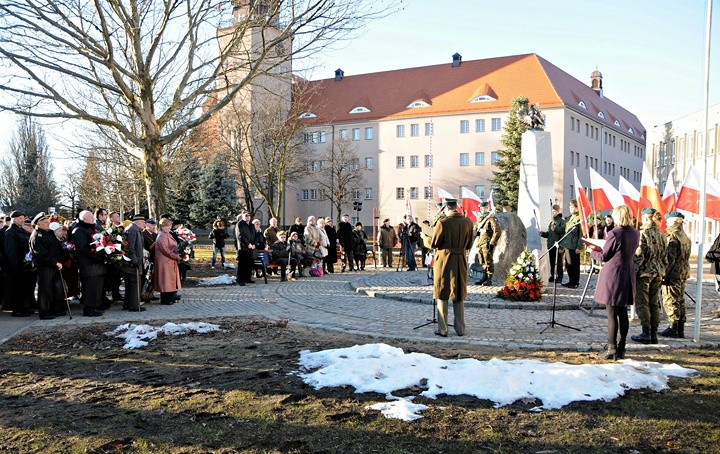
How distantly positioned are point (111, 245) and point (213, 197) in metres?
36.1

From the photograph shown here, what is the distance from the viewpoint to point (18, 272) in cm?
1188

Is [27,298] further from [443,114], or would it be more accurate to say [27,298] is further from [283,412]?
[443,114]

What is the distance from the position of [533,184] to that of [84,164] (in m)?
34.0

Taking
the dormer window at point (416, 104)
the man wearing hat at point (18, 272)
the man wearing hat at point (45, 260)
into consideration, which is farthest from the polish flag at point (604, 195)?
the dormer window at point (416, 104)

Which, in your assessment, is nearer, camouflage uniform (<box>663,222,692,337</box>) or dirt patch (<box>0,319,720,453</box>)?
dirt patch (<box>0,319,720,453</box>)

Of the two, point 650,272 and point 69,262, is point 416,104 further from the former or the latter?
point 650,272

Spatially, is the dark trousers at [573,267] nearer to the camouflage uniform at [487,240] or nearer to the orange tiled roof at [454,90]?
the camouflage uniform at [487,240]

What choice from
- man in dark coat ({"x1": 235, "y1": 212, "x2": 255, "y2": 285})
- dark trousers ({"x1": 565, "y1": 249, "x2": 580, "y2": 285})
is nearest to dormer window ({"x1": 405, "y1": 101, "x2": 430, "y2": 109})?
man in dark coat ({"x1": 235, "y1": 212, "x2": 255, "y2": 285})

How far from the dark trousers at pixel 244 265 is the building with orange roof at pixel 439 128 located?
143ft

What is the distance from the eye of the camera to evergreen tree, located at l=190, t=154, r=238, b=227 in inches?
1838

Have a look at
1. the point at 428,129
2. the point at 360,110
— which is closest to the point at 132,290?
the point at 428,129

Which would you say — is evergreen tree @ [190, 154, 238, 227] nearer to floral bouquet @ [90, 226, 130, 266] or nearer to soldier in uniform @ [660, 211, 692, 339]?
floral bouquet @ [90, 226, 130, 266]

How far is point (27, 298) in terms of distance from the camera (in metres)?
12.0

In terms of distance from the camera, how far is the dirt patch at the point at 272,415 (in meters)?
4.70
